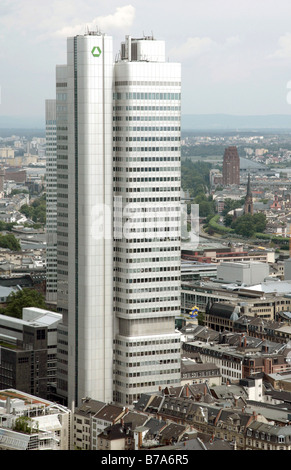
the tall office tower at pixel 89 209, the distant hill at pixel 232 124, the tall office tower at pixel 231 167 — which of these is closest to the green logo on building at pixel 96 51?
the tall office tower at pixel 89 209

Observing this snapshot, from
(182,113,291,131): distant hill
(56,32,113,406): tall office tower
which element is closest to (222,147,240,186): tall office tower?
(182,113,291,131): distant hill

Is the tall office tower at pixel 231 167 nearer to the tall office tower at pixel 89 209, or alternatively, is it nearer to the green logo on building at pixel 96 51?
the tall office tower at pixel 89 209

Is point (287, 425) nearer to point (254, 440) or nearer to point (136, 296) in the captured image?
point (254, 440)

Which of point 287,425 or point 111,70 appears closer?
point 287,425

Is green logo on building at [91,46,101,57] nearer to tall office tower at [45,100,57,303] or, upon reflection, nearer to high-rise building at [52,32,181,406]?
high-rise building at [52,32,181,406]
